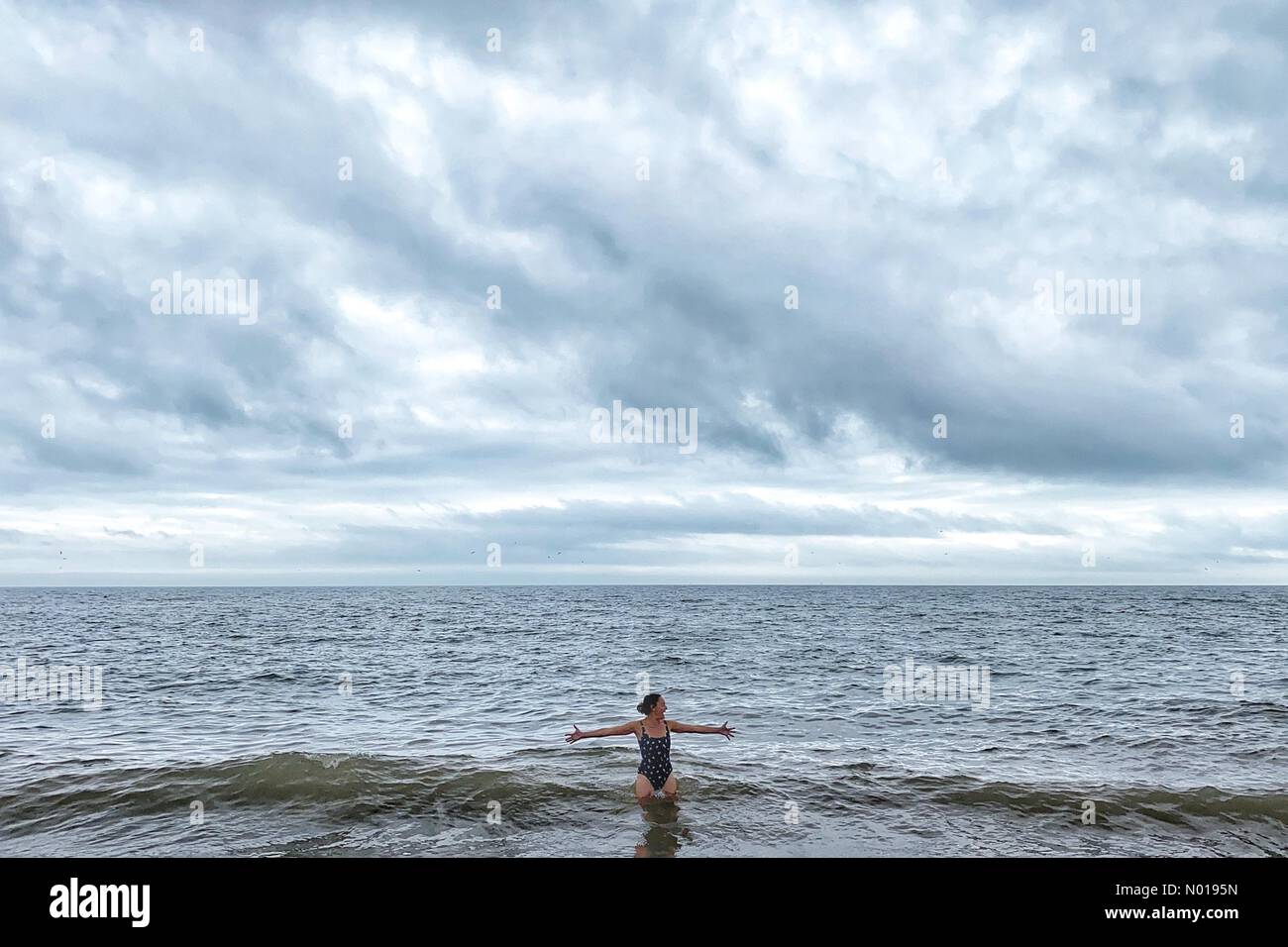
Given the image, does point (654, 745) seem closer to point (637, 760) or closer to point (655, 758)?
point (655, 758)

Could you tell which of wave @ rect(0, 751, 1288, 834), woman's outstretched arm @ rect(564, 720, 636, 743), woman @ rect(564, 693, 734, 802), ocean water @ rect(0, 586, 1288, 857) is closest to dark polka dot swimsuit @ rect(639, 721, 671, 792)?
woman @ rect(564, 693, 734, 802)

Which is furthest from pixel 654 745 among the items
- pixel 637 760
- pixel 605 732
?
pixel 637 760

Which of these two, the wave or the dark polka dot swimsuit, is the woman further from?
the wave

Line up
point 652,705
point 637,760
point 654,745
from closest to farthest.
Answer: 1. point 652,705
2. point 654,745
3. point 637,760

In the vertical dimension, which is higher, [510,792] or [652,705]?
[652,705]

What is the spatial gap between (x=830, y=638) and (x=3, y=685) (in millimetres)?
49121

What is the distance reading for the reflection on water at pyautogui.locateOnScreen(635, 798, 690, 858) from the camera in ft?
40.6

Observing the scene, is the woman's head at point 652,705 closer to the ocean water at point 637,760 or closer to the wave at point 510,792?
the ocean water at point 637,760

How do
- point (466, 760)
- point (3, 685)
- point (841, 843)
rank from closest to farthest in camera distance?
point (841, 843) → point (466, 760) → point (3, 685)

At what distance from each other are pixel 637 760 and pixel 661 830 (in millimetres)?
5061

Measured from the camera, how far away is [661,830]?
13406 mm
